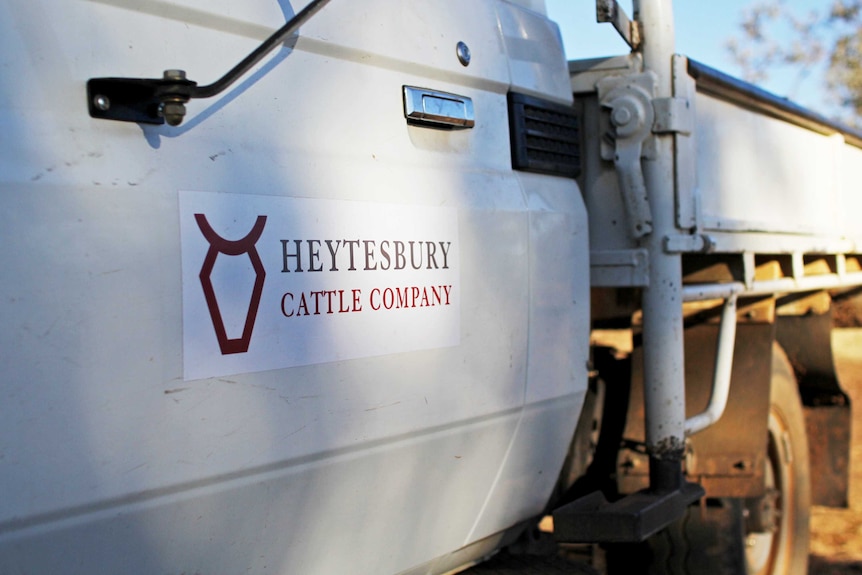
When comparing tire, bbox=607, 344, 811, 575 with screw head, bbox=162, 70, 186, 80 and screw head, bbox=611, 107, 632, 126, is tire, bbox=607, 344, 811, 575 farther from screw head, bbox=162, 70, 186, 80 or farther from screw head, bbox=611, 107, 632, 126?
screw head, bbox=162, 70, 186, 80

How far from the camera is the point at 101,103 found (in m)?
1.44

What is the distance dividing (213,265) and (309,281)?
0.65 feet

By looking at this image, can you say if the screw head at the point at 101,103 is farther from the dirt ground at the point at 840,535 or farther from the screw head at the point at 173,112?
the dirt ground at the point at 840,535

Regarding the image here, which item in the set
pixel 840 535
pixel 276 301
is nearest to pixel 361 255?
pixel 276 301

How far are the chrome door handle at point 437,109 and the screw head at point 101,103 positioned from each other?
678 mm

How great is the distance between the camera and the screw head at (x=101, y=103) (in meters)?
1.44

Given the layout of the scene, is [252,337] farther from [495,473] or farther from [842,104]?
[842,104]

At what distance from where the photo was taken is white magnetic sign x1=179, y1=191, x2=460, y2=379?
1556 millimetres

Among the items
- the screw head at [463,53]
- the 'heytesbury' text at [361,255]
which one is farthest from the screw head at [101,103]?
the screw head at [463,53]

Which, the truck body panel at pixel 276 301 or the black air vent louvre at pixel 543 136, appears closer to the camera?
the truck body panel at pixel 276 301

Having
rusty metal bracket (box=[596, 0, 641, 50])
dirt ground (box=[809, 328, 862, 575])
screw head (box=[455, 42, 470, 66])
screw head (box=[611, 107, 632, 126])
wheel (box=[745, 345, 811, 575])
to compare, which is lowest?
dirt ground (box=[809, 328, 862, 575])

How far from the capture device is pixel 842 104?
1845 cm

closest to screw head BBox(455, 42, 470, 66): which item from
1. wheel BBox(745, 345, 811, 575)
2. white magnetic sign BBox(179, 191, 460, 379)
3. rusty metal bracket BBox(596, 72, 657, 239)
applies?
white magnetic sign BBox(179, 191, 460, 379)

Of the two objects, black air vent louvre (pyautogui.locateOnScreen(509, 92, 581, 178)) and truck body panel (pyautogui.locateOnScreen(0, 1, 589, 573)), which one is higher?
black air vent louvre (pyautogui.locateOnScreen(509, 92, 581, 178))
